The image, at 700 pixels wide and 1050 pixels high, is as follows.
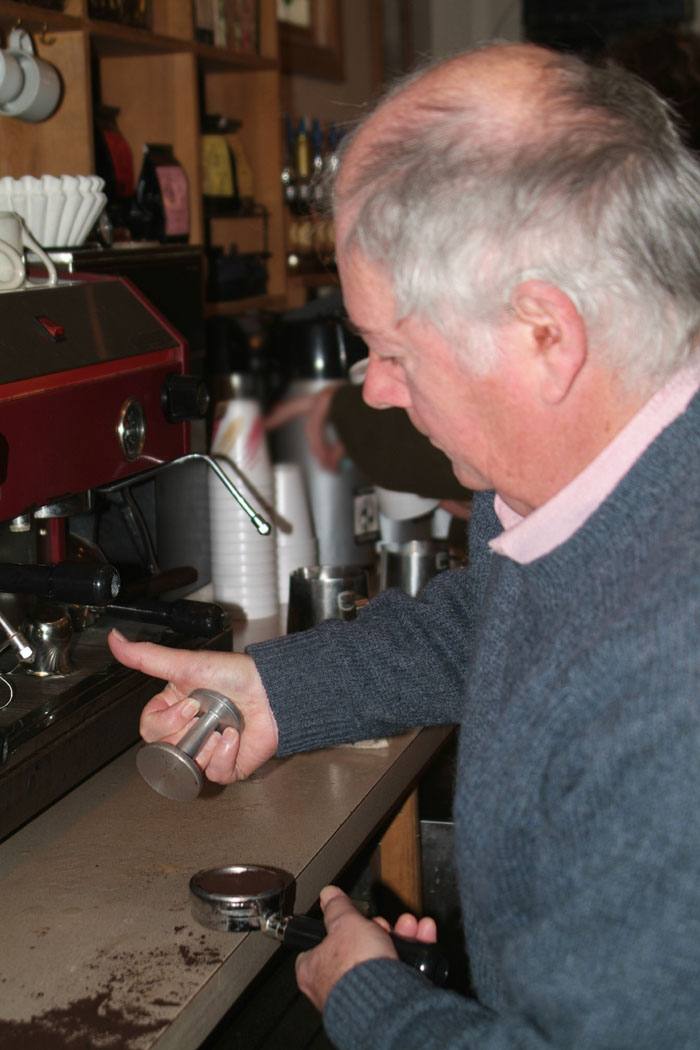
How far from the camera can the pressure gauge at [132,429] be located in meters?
1.16

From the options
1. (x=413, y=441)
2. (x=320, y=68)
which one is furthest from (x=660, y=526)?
(x=320, y=68)

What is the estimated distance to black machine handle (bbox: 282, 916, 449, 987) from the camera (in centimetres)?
78

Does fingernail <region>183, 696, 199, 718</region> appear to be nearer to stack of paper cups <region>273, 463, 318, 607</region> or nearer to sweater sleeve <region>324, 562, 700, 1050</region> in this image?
sweater sleeve <region>324, 562, 700, 1050</region>

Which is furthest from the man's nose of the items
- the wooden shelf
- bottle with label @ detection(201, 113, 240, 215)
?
bottle with label @ detection(201, 113, 240, 215)

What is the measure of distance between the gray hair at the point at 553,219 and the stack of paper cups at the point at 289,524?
0.92m

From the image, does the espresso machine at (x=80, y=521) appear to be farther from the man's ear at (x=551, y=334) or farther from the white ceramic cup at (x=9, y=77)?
the man's ear at (x=551, y=334)

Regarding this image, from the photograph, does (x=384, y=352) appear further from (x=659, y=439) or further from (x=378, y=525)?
(x=378, y=525)

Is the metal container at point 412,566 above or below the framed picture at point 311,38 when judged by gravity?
below

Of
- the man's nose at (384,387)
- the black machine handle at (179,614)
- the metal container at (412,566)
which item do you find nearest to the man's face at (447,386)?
the man's nose at (384,387)

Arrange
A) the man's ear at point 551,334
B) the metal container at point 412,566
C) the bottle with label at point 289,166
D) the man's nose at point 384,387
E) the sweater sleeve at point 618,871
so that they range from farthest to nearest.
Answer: the bottle with label at point 289,166 < the metal container at point 412,566 < the man's nose at point 384,387 < the man's ear at point 551,334 < the sweater sleeve at point 618,871

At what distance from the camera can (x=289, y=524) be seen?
166 cm

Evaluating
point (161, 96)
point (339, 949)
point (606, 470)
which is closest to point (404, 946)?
point (339, 949)

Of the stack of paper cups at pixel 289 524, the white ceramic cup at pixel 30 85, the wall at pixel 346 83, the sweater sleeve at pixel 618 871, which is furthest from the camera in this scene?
the wall at pixel 346 83

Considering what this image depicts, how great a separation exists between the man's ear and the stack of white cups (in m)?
0.95
